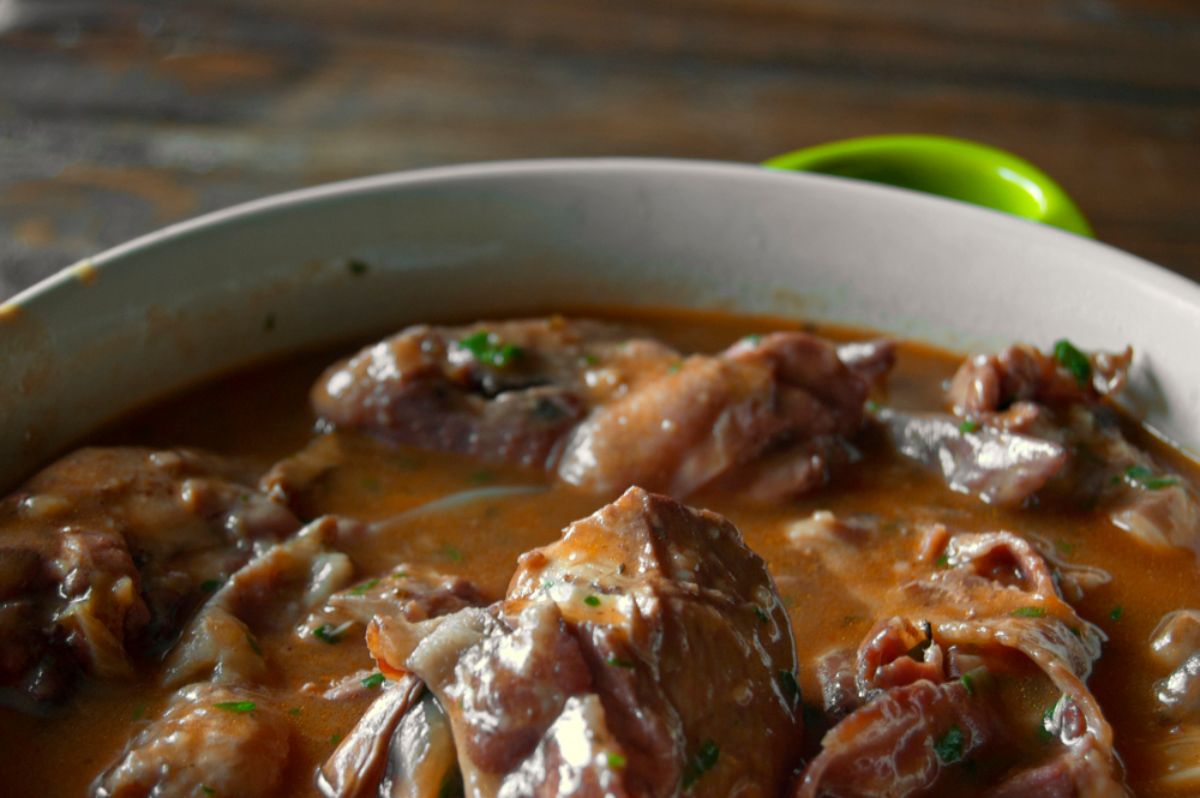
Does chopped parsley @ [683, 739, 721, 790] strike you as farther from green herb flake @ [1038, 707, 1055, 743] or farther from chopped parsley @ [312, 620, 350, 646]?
chopped parsley @ [312, 620, 350, 646]

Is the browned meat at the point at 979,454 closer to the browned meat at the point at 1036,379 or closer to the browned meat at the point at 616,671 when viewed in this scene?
the browned meat at the point at 1036,379

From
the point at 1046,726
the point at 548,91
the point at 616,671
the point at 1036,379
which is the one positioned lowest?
the point at 1046,726

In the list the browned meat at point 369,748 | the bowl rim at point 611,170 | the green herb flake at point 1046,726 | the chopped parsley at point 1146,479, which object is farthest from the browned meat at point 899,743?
the bowl rim at point 611,170

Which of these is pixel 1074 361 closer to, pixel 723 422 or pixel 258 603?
pixel 723 422

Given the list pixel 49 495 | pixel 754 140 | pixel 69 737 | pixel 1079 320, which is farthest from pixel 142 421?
pixel 754 140

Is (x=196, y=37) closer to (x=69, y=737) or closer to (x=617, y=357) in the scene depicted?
(x=617, y=357)

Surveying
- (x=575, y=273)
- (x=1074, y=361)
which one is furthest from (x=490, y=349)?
(x=1074, y=361)

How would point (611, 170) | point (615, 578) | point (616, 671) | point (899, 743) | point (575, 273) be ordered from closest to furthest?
1. point (616, 671)
2. point (615, 578)
3. point (899, 743)
4. point (611, 170)
5. point (575, 273)
